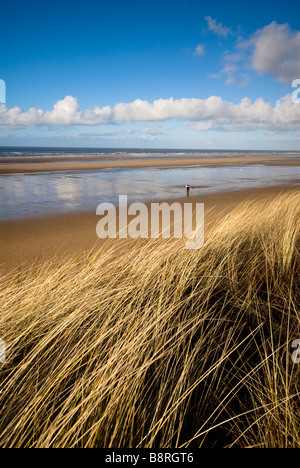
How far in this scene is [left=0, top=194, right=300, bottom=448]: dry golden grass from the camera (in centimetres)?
148

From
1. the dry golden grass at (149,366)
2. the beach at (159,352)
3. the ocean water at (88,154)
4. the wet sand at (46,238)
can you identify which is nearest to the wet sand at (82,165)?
the ocean water at (88,154)

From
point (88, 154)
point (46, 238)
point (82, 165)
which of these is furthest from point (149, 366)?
point (88, 154)

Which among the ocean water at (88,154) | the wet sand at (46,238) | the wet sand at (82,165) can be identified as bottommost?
the wet sand at (46,238)

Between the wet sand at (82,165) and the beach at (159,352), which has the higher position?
the wet sand at (82,165)

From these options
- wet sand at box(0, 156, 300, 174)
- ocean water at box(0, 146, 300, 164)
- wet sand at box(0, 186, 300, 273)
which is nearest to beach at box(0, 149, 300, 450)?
wet sand at box(0, 186, 300, 273)

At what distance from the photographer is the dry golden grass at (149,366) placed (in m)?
1.48

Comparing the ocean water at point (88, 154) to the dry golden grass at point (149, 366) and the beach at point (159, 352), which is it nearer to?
the beach at point (159, 352)

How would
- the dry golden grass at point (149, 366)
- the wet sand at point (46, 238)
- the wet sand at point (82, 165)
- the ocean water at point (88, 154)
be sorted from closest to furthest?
the dry golden grass at point (149, 366)
the wet sand at point (46, 238)
the wet sand at point (82, 165)
the ocean water at point (88, 154)
